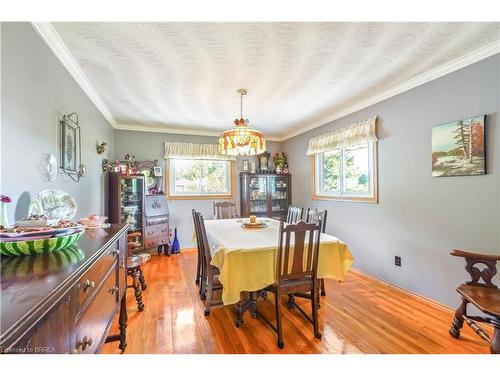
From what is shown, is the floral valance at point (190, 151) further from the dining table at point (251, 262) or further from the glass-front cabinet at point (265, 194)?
the dining table at point (251, 262)

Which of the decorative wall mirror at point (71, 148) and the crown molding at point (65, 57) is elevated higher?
the crown molding at point (65, 57)

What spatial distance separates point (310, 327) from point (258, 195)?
299cm

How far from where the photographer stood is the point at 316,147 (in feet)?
13.5

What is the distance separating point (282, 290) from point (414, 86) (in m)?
2.52

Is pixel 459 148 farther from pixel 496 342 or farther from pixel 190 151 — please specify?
pixel 190 151

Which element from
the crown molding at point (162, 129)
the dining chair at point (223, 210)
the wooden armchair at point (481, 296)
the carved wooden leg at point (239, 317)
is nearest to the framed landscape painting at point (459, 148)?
the wooden armchair at point (481, 296)

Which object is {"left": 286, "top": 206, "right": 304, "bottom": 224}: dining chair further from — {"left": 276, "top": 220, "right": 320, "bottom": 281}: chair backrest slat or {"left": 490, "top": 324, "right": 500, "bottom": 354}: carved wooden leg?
{"left": 490, "top": 324, "right": 500, "bottom": 354}: carved wooden leg

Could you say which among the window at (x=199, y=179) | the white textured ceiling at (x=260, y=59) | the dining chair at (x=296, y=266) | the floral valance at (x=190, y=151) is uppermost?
the white textured ceiling at (x=260, y=59)

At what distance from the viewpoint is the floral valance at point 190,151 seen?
14.8 ft

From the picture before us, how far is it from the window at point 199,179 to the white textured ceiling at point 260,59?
4.82ft

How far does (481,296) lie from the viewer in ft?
5.53

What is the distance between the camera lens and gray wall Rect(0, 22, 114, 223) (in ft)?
4.29

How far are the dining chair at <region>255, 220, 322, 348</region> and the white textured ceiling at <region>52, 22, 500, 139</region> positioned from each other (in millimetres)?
1448

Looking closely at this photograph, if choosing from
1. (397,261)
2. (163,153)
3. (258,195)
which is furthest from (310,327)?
(163,153)
